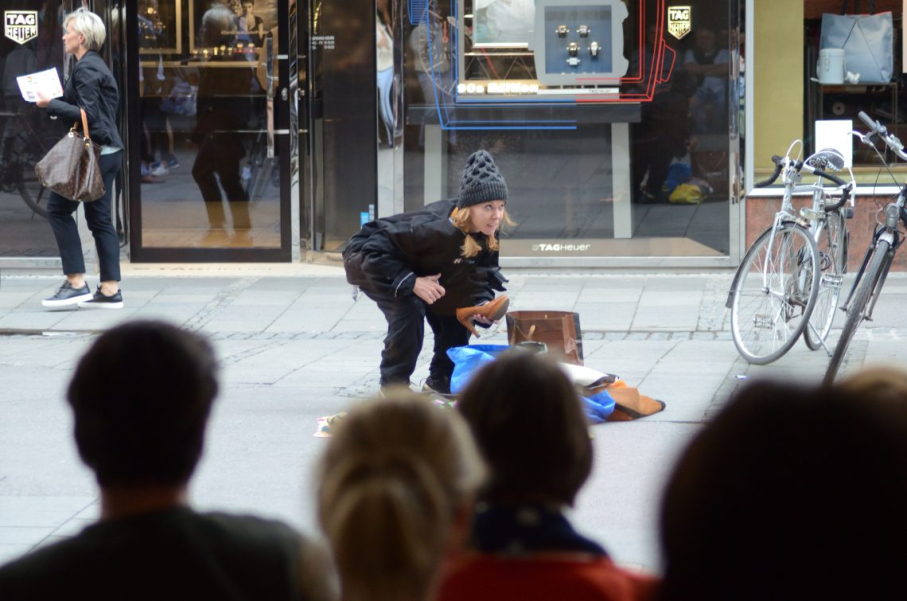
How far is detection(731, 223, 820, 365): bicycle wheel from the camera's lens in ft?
24.1

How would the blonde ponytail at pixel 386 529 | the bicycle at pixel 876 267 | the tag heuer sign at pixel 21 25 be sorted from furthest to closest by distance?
the tag heuer sign at pixel 21 25
the bicycle at pixel 876 267
the blonde ponytail at pixel 386 529

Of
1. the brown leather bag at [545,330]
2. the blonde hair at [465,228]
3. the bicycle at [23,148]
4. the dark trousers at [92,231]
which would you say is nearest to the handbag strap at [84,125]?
the dark trousers at [92,231]

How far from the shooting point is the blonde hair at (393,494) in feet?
6.01

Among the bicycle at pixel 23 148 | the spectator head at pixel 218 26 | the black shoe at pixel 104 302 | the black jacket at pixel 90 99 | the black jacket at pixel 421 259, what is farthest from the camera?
the spectator head at pixel 218 26

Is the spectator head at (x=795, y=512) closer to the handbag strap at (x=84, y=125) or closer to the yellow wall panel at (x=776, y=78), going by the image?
the handbag strap at (x=84, y=125)

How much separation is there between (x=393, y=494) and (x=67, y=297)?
810 cm

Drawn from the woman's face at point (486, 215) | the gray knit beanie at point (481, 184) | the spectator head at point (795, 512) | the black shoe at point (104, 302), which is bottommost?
the black shoe at point (104, 302)

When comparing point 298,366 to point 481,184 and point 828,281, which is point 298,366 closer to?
point 481,184

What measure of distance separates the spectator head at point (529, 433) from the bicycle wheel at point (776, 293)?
5.12 m

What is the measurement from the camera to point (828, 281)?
7.50 meters

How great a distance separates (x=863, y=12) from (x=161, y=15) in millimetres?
5211

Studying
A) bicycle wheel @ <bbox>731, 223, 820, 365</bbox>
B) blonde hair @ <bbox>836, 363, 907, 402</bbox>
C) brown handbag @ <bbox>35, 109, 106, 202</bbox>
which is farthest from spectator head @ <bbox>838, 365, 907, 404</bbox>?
brown handbag @ <bbox>35, 109, 106, 202</bbox>

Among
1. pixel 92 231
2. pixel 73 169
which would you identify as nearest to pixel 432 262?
pixel 73 169

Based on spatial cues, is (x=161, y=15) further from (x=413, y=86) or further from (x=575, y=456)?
(x=575, y=456)
